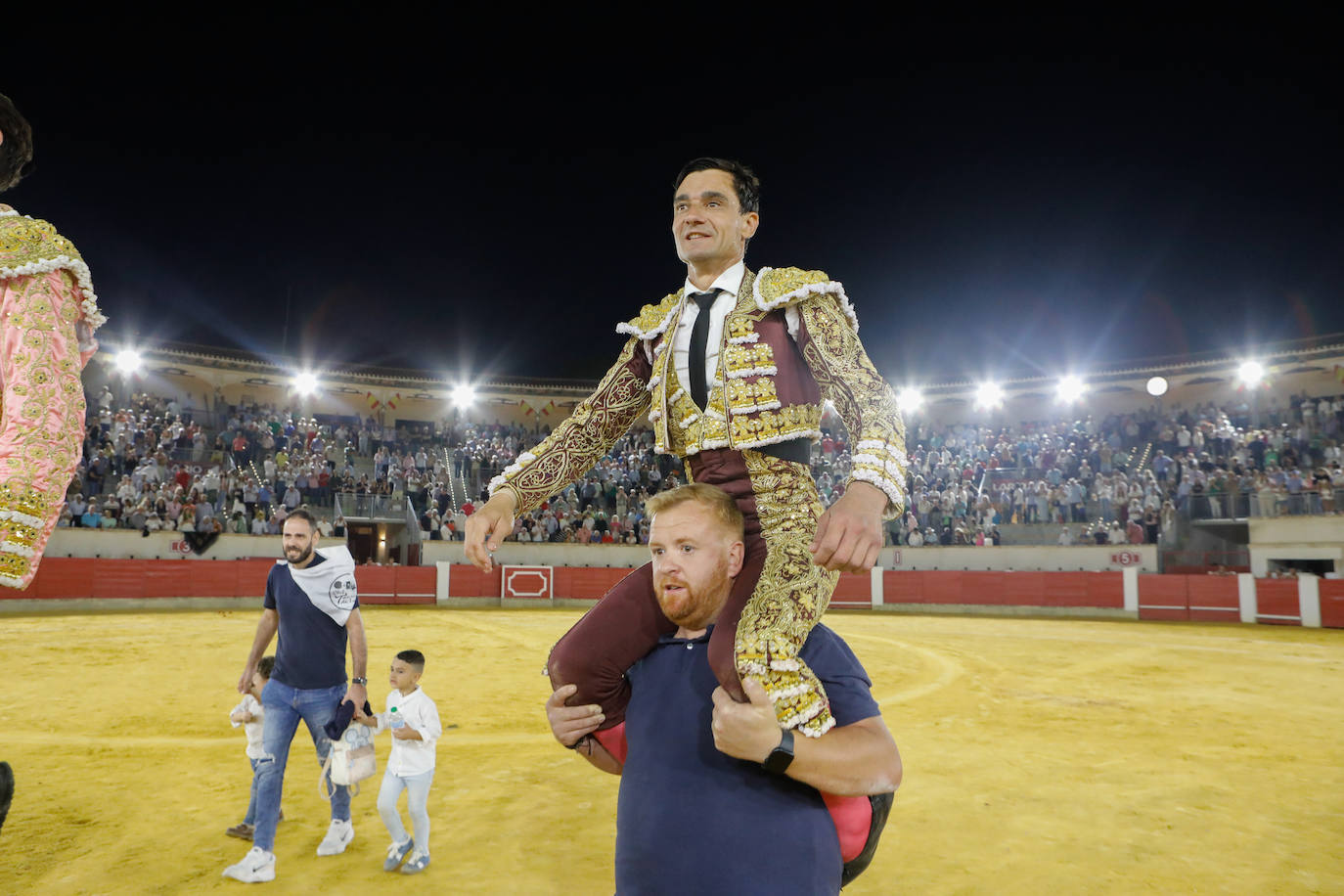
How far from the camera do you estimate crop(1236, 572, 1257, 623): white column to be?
17.4 metres

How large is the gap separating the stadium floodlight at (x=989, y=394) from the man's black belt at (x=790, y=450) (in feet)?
92.4

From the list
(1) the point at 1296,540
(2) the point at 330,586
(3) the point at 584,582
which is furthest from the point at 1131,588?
(2) the point at 330,586

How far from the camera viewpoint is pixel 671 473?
2461cm

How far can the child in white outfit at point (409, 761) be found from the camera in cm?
420

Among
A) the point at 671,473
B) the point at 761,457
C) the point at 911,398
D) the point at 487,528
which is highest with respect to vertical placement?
the point at 911,398

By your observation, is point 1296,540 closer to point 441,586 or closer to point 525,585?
point 525,585

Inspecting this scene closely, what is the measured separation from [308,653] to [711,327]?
3553mm

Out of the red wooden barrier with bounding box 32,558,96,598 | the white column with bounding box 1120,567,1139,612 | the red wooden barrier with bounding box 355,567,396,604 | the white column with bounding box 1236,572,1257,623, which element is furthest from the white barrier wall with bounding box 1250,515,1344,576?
the red wooden barrier with bounding box 32,558,96,598

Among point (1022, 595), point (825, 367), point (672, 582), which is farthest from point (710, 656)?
point (1022, 595)

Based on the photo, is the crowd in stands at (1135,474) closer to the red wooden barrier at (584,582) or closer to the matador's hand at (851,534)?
the red wooden barrier at (584,582)

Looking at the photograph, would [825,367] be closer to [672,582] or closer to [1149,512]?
[672,582]

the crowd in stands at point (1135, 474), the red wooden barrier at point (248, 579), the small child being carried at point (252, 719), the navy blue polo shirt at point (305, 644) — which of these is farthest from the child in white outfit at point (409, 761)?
the crowd in stands at point (1135, 474)

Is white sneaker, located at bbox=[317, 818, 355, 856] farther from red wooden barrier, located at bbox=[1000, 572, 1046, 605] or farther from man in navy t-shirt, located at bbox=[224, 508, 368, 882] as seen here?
red wooden barrier, located at bbox=[1000, 572, 1046, 605]

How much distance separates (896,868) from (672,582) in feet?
10.7
